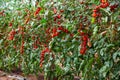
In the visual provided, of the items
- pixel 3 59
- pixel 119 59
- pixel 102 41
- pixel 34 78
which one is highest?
pixel 102 41

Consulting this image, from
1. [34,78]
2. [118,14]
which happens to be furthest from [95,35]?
[34,78]

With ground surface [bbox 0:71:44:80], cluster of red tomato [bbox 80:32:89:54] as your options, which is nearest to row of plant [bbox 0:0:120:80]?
cluster of red tomato [bbox 80:32:89:54]

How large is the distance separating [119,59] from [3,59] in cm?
203

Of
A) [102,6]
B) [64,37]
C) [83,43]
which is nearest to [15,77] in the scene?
[64,37]

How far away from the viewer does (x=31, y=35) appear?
3.20m

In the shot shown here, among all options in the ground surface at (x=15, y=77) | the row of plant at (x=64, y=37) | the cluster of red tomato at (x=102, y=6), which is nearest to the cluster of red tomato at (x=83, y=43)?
the row of plant at (x=64, y=37)

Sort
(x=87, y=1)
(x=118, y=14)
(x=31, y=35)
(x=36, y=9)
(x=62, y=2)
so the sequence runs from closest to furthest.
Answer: (x=118, y=14)
(x=87, y=1)
(x=62, y=2)
(x=36, y=9)
(x=31, y=35)

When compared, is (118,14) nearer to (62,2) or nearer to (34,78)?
(62,2)

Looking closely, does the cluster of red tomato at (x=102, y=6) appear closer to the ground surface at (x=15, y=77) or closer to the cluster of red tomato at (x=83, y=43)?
the cluster of red tomato at (x=83, y=43)

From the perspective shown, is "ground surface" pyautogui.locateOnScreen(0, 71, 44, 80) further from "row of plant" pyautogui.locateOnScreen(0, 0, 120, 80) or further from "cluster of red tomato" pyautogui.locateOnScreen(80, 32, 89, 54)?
"cluster of red tomato" pyautogui.locateOnScreen(80, 32, 89, 54)

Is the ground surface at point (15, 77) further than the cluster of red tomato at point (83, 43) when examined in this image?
Yes

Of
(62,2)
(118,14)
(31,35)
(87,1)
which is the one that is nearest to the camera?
(118,14)

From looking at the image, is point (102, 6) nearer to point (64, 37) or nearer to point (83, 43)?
point (83, 43)

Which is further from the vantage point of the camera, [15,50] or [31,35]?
[15,50]
